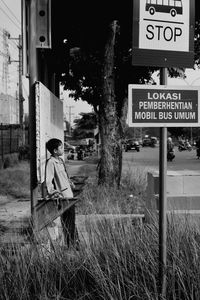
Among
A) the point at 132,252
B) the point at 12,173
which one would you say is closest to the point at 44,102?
the point at 132,252

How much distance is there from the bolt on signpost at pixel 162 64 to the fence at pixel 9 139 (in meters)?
19.7

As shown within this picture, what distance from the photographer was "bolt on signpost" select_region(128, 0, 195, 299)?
3439 mm

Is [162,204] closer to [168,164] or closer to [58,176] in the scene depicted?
[58,176]

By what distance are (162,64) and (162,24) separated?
286 millimetres

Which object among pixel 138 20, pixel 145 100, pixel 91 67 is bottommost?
pixel 145 100

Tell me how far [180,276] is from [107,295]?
0.55 m

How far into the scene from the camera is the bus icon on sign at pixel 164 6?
345cm

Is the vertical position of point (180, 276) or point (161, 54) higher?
point (161, 54)

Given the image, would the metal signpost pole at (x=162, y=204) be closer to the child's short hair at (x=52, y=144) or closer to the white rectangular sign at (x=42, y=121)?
the white rectangular sign at (x=42, y=121)

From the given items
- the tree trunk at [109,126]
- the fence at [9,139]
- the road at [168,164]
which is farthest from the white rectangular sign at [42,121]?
the fence at [9,139]

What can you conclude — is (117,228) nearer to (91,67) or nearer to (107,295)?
(107,295)

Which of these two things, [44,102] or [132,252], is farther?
[44,102]

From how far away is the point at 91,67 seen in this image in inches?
907

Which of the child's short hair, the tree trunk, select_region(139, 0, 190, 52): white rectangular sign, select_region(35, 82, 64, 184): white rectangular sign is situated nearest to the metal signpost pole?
select_region(139, 0, 190, 52): white rectangular sign
